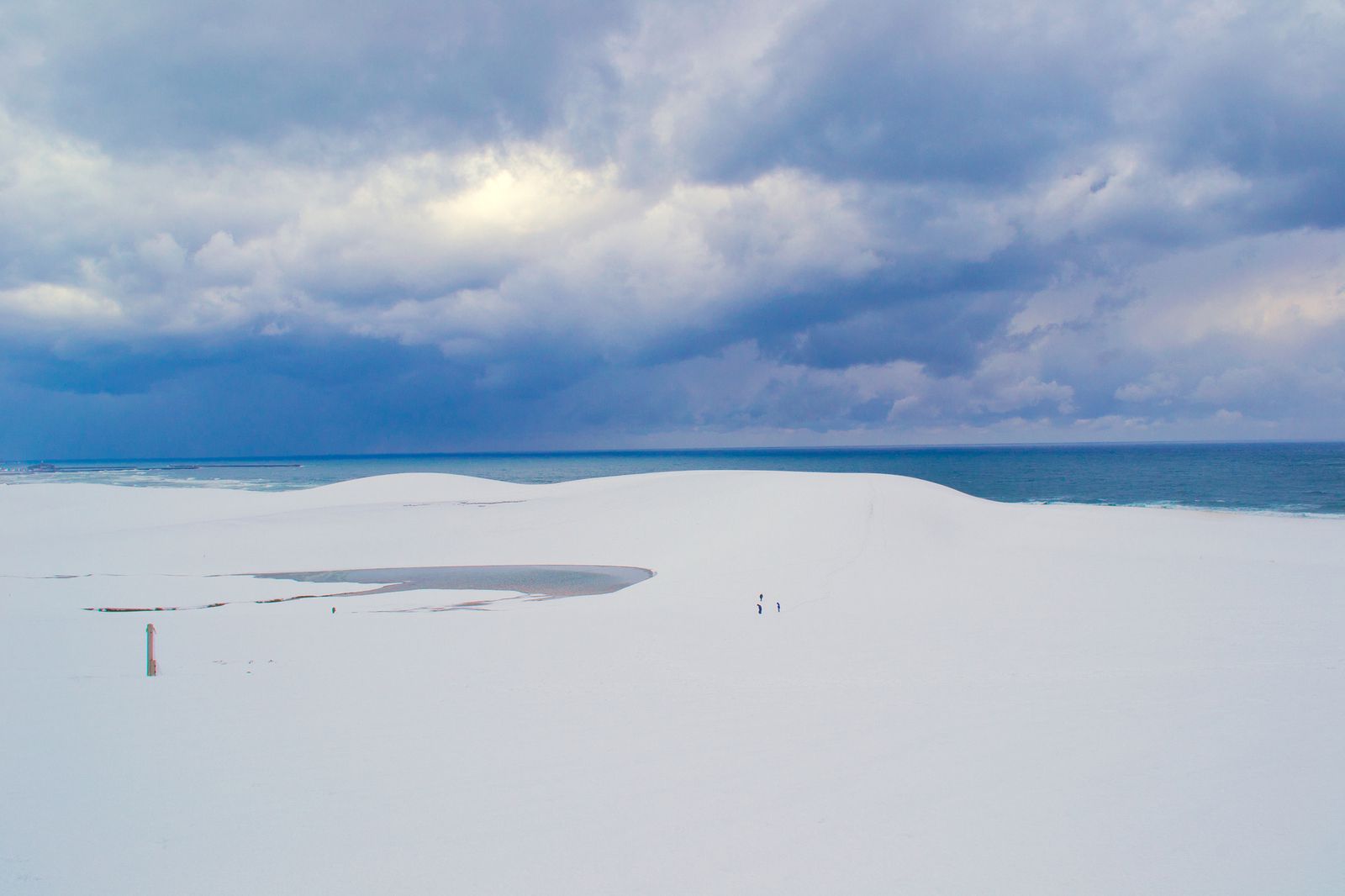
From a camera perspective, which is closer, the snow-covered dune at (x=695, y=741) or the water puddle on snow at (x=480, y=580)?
the snow-covered dune at (x=695, y=741)

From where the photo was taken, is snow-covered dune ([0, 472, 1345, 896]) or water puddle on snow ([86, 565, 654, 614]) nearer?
snow-covered dune ([0, 472, 1345, 896])

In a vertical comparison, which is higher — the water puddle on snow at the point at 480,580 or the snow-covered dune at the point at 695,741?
the snow-covered dune at the point at 695,741

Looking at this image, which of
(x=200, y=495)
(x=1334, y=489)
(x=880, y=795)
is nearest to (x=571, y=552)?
(x=880, y=795)

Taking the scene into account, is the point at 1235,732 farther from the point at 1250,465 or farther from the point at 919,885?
the point at 1250,465

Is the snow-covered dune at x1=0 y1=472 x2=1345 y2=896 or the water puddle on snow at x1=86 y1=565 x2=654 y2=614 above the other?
the snow-covered dune at x1=0 y1=472 x2=1345 y2=896

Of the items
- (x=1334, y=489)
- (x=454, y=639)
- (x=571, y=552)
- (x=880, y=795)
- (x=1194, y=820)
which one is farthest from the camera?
(x=1334, y=489)
